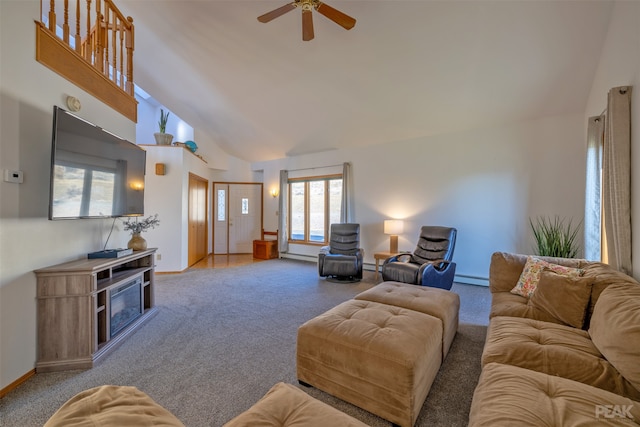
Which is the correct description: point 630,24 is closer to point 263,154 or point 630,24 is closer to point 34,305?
point 34,305

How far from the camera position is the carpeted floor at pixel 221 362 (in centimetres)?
169

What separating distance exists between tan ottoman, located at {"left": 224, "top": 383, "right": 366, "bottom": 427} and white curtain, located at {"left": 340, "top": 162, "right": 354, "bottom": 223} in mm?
4577

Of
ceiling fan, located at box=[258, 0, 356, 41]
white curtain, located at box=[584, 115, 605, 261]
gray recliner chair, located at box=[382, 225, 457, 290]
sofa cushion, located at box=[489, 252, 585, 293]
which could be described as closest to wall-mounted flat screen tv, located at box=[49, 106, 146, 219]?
ceiling fan, located at box=[258, 0, 356, 41]

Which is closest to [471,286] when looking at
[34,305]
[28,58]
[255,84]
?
[255,84]

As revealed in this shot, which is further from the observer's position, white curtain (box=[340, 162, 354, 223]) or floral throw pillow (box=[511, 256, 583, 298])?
white curtain (box=[340, 162, 354, 223])

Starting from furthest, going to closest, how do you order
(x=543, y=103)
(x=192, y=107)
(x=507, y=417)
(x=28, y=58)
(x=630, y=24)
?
(x=192, y=107) → (x=543, y=103) → (x=630, y=24) → (x=28, y=58) → (x=507, y=417)

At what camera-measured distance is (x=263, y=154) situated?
7.00 m

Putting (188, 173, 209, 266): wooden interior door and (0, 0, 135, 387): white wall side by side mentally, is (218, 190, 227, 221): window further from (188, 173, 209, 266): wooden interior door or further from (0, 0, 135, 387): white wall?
(0, 0, 135, 387): white wall

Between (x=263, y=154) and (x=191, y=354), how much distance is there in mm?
5447

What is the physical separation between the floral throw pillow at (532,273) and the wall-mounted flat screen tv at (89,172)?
3994 mm

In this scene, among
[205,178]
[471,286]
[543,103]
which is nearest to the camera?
[543,103]

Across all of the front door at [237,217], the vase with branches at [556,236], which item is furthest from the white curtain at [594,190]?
the front door at [237,217]

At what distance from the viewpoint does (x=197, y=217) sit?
6.33 m

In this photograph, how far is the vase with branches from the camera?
3.39 meters
